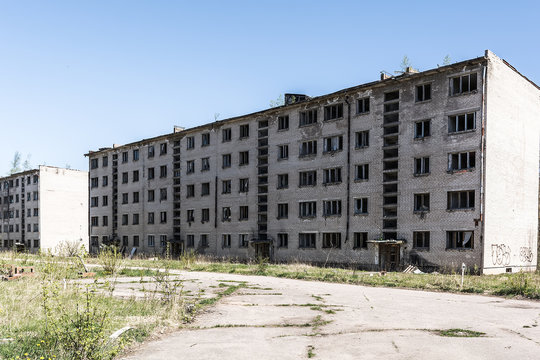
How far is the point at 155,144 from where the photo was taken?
52.6 meters

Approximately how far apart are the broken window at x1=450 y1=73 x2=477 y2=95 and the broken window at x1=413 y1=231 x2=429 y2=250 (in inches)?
356

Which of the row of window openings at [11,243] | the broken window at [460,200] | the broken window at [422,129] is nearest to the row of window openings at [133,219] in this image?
the row of window openings at [11,243]

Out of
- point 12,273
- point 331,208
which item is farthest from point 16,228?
point 12,273

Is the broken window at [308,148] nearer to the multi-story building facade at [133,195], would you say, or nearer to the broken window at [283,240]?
the broken window at [283,240]

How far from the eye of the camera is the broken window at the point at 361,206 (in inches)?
1341

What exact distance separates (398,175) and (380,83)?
6.56m

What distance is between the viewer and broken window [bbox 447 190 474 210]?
28.9 meters

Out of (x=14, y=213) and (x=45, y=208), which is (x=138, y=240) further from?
(x=14, y=213)

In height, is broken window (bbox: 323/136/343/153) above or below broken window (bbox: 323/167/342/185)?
above

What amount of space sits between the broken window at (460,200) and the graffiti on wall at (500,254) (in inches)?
112

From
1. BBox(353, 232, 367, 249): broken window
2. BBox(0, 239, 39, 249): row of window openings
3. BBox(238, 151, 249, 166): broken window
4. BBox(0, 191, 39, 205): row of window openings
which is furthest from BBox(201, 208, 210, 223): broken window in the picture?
BBox(0, 191, 39, 205): row of window openings

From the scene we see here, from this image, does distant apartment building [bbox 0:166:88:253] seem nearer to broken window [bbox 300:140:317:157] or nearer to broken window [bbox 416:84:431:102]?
broken window [bbox 300:140:317:157]

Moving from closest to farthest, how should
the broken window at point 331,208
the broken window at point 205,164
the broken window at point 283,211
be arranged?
the broken window at point 331,208, the broken window at point 283,211, the broken window at point 205,164

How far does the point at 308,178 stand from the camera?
124ft
